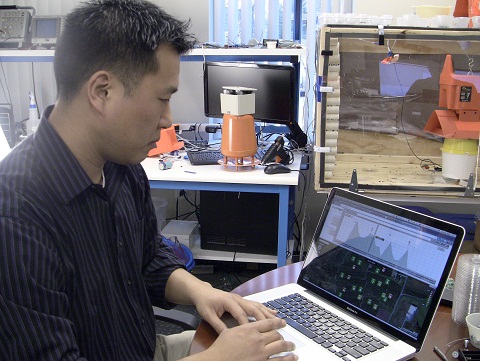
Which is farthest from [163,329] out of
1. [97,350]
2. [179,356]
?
[97,350]

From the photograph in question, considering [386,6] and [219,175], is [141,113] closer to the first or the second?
[219,175]

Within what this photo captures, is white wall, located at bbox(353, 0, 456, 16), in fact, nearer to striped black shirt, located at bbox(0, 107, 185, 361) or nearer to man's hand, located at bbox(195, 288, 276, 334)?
striped black shirt, located at bbox(0, 107, 185, 361)

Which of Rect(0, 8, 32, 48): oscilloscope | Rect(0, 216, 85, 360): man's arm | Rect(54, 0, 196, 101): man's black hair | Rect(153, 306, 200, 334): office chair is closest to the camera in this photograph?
Rect(0, 216, 85, 360): man's arm

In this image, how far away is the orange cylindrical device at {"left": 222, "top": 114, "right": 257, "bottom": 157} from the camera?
7.43 ft

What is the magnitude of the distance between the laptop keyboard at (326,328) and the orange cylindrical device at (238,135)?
48.3 inches

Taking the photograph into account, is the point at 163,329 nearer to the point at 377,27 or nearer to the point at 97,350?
the point at 97,350

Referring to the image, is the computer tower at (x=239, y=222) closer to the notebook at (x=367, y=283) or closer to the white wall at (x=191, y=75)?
the white wall at (x=191, y=75)

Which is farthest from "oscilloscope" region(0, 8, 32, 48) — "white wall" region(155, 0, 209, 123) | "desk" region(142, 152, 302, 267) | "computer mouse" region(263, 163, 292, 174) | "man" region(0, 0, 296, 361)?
"man" region(0, 0, 296, 361)

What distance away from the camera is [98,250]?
101 cm

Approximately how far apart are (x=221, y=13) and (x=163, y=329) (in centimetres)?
183

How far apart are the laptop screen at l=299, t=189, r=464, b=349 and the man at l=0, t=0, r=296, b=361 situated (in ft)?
0.58

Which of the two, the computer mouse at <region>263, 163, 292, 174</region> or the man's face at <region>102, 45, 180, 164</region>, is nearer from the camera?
the man's face at <region>102, 45, 180, 164</region>

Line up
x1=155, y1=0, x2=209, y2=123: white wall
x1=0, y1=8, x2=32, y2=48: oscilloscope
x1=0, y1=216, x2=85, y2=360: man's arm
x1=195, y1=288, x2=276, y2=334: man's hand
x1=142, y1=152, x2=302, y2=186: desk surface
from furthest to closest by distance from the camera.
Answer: x1=155, y1=0, x2=209, y2=123: white wall < x1=0, y1=8, x2=32, y2=48: oscilloscope < x1=142, y1=152, x2=302, y2=186: desk surface < x1=195, y1=288, x2=276, y2=334: man's hand < x1=0, y1=216, x2=85, y2=360: man's arm

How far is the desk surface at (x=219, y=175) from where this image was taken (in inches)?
85.7
